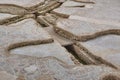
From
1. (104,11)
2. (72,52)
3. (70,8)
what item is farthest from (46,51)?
(104,11)

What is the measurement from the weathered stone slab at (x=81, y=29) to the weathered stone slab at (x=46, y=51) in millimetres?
219

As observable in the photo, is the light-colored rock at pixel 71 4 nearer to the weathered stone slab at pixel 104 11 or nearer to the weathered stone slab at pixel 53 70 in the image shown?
the weathered stone slab at pixel 104 11

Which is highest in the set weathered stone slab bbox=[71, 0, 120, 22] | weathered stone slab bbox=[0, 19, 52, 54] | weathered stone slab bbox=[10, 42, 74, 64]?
weathered stone slab bbox=[0, 19, 52, 54]

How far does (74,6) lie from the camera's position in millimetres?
2816

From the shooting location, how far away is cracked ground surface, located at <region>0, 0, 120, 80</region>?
4.96 feet

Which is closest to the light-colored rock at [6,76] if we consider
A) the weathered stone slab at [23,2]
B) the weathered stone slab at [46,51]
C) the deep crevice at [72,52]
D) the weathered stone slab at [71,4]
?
the weathered stone slab at [46,51]

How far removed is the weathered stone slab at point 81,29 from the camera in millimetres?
2022

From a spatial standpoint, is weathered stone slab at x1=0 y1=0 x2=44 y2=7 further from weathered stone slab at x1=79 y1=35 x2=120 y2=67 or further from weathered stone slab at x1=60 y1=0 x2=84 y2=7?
weathered stone slab at x1=79 y1=35 x2=120 y2=67

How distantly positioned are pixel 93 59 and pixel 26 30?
57 cm

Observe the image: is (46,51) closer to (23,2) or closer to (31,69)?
(31,69)

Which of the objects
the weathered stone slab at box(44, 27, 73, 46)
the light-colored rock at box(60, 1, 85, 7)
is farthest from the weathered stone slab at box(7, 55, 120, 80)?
the light-colored rock at box(60, 1, 85, 7)

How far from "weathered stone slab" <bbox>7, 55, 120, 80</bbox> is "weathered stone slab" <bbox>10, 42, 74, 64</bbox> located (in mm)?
78

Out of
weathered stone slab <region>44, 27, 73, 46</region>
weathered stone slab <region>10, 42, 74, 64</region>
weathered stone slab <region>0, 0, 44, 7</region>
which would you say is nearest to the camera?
weathered stone slab <region>10, 42, 74, 64</region>

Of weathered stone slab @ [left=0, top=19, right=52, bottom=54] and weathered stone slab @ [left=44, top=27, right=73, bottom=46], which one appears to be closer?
weathered stone slab @ [left=0, top=19, right=52, bottom=54]
